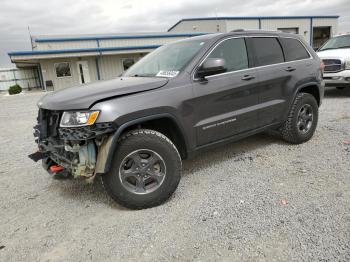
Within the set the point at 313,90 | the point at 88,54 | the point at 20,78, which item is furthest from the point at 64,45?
the point at 313,90

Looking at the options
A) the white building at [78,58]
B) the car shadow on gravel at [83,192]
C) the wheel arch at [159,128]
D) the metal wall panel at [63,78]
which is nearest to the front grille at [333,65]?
the wheel arch at [159,128]

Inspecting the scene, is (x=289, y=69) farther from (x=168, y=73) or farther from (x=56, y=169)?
(x=56, y=169)

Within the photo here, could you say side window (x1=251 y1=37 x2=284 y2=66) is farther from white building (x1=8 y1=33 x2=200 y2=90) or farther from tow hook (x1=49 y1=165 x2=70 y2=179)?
white building (x1=8 y1=33 x2=200 y2=90)

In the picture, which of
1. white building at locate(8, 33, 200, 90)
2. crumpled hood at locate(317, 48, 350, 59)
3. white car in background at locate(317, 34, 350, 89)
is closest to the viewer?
white car in background at locate(317, 34, 350, 89)

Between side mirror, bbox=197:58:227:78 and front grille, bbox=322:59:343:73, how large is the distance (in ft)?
21.2

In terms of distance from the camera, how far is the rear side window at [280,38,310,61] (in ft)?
14.5

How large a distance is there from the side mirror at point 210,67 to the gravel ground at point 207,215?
134cm

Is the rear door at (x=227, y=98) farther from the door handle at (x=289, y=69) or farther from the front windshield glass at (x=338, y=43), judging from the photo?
the front windshield glass at (x=338, y=43)

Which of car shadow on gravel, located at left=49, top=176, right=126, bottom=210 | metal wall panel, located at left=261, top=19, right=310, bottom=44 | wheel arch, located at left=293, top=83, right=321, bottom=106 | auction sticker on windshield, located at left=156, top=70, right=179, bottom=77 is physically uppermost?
metal wall panel, located at left=261, top=19, right=310, bottom=44

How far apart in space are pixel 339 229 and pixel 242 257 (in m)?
0.93

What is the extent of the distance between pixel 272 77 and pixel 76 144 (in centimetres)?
284

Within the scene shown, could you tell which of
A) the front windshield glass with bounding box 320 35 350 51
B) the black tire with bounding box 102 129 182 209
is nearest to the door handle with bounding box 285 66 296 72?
the black tire with bounding box 102 129 182 209

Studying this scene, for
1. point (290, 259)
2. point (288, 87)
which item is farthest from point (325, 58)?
point (290, 259)

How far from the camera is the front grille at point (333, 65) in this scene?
8172 millimetres
